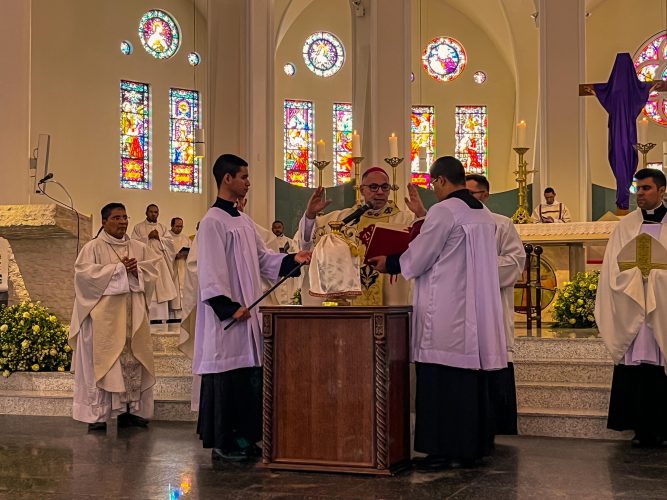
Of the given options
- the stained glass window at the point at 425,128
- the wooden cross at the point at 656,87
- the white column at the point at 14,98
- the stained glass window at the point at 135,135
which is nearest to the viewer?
the white column at the point at 14,98

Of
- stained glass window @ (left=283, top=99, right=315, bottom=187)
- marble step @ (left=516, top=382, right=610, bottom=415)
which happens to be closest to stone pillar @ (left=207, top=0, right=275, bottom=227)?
stained glass window @ (left=283, top=99, right=315, bottom=187)

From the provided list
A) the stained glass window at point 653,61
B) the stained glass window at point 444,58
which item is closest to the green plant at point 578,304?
the stained glass window at point 653,61

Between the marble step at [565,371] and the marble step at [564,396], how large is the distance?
158mm

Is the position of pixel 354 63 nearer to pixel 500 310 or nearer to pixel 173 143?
pixel 173 143

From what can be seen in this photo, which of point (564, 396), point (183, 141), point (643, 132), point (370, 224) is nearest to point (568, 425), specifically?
point (564, 396)

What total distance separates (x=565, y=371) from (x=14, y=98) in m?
6.22

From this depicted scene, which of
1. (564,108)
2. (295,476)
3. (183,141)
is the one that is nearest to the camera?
(295,476)

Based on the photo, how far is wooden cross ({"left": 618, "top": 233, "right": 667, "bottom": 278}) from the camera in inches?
241

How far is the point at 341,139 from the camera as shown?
72.9ft

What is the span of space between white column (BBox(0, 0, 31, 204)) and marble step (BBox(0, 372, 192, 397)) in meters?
2.21

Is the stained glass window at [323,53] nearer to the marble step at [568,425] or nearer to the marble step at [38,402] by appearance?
the marble step at [38,402]

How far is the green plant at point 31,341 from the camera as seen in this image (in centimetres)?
799

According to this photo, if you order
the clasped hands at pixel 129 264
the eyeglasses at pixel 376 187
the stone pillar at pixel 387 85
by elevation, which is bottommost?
the clasped hands at pixel 129 264

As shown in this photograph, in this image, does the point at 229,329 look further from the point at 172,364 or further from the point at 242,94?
the point at 242,94
